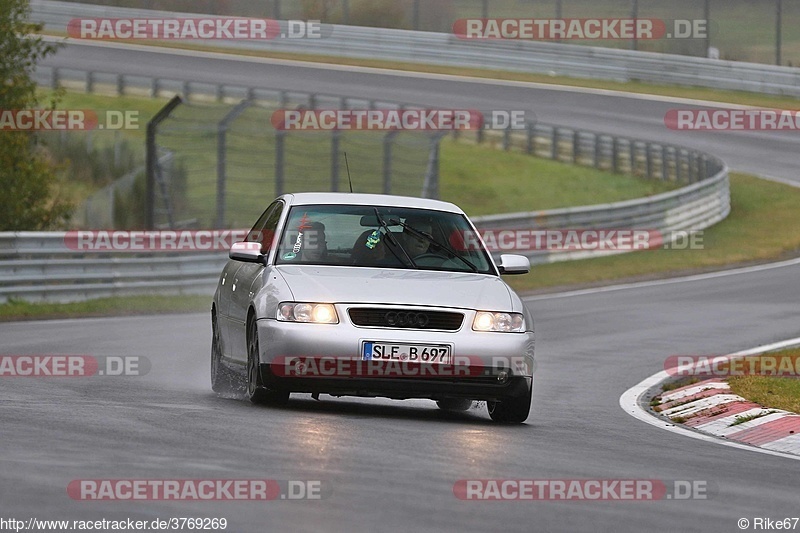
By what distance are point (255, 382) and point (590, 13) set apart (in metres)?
43.0

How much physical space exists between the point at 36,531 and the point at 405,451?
9.14 ft

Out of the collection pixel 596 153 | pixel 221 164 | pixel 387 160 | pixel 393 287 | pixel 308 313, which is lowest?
pixel 596 153

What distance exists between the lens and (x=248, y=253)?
35.3 ft

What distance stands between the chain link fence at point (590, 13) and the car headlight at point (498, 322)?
40.0 m

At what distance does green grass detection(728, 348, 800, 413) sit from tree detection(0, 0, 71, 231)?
1192 centimetres

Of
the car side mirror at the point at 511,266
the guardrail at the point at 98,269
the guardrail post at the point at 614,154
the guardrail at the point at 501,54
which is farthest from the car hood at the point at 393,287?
the guardrail at the point at 501,54

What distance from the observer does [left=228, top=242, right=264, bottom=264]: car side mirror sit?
10.8 meters

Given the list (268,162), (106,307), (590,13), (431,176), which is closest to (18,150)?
(106,307)

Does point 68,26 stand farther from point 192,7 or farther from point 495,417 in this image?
point 495,417

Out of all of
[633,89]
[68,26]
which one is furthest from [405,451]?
[68,26]

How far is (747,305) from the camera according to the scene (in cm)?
2258

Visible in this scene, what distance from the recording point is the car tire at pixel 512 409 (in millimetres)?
10234

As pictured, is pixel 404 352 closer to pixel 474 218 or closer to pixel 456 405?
pixel 456 405

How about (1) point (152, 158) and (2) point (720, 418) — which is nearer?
(2) point (720, 418)
